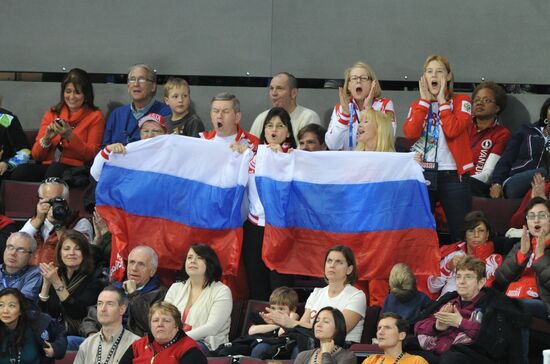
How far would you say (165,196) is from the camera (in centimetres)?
1083

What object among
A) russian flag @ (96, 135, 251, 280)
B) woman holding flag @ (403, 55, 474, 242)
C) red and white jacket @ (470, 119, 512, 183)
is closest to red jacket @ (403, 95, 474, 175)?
woman holding flag @ (403, 55, 474, 242)

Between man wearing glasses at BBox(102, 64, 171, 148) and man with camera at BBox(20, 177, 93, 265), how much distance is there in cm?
115

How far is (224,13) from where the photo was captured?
13.3 m

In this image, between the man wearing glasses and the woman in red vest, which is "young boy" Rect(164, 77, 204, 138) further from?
the woman in red vest

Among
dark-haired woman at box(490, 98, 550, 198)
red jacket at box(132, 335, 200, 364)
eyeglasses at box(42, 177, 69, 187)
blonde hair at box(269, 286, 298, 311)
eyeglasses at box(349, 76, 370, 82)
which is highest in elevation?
eyeglasses at box(349, 76, 370, 82)

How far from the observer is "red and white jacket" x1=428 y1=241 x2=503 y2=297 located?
10133 mm

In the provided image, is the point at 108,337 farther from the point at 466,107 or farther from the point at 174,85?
the point at 466,107

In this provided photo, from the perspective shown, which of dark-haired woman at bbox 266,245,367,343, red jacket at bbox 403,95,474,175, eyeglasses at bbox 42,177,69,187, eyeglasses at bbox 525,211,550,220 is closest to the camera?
dark-haired woman at bbox 266,245,367,343

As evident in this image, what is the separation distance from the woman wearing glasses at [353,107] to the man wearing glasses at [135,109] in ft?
6.26

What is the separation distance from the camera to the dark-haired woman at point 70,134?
12078 mm

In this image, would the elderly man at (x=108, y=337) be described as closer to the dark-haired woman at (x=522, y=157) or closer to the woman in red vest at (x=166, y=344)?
the woman in red vest at (x=166, y=344)

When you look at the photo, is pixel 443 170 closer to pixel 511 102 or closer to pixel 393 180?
pixel 393 180

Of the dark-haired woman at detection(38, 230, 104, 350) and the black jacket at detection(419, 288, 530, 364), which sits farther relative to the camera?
the dark-haired woman at detection(38, 230, 104, 350)

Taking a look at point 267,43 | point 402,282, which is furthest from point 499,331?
point 267,43
